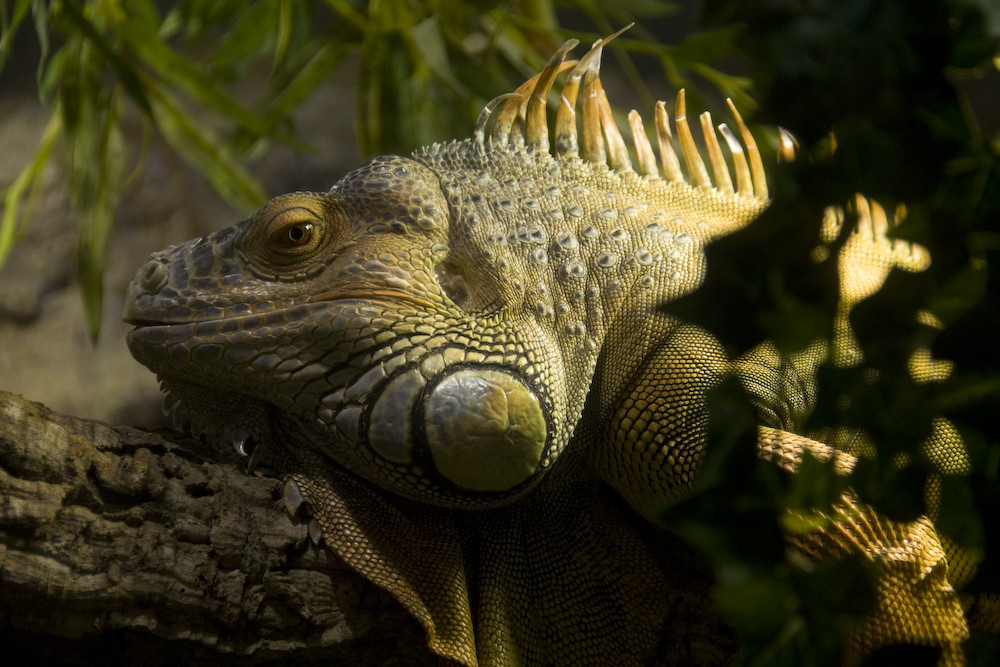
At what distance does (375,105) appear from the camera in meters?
3.55

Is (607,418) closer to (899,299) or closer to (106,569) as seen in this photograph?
(899,299)

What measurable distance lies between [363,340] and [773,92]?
1.08 metres

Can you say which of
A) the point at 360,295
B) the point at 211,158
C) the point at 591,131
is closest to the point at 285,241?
the point at 360,295

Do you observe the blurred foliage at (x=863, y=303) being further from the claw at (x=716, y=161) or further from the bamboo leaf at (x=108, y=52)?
the bamboo leaf at (x=108, y=52)

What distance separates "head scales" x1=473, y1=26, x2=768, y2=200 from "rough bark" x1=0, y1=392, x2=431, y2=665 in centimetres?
123

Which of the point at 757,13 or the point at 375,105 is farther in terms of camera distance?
the point at 375,105

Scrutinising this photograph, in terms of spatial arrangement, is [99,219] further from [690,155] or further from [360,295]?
[690,155]

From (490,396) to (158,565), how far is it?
0.77 meters

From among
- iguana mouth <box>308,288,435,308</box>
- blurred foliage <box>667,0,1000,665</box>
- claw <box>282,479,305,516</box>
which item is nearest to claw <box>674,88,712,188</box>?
iguana mouth <box>308,288,435,308</box>

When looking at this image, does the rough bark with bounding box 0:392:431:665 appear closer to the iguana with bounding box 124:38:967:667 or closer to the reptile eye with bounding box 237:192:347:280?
the iguana with bounding box 124:38:967:667

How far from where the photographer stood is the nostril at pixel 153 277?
1.81 m

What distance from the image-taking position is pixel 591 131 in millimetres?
2254

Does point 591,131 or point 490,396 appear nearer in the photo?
point 490,396

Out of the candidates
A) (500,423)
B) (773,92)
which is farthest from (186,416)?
(773,92)
